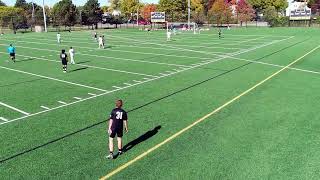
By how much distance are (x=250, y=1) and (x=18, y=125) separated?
376ft

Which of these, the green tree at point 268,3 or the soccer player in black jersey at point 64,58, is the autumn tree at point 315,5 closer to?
the green tree at point 268,3

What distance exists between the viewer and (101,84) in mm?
21984

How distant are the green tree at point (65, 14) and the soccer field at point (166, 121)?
69079 mm

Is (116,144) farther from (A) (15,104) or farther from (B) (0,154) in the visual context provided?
(A) (15,104)

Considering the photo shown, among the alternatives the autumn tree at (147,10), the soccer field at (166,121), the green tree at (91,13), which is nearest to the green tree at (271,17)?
the autumn tree at (147,10)

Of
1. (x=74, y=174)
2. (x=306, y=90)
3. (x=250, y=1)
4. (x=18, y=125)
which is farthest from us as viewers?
(x=250, y=1)

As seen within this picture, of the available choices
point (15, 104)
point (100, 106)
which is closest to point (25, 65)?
point (15, 104)

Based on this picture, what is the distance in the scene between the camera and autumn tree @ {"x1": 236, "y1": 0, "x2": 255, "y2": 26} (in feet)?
330

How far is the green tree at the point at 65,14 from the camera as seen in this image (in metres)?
93.9

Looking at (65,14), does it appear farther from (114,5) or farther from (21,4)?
(114,5)

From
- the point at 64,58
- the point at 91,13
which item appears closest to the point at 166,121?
the point at 64,58

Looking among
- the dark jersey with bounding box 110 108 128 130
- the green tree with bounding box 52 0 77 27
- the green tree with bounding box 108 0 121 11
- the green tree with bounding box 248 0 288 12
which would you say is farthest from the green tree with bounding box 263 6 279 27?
the dark jersey with bounding box 110 108 128 130

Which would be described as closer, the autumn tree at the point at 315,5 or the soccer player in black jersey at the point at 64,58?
the soccer player in black jersey at the point at 64,58

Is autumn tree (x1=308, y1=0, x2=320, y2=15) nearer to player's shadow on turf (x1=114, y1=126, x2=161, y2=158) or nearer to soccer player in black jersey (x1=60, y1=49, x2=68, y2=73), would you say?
soccer player in black jersey (x1=60, y1=49, x2=68, y2=73)
